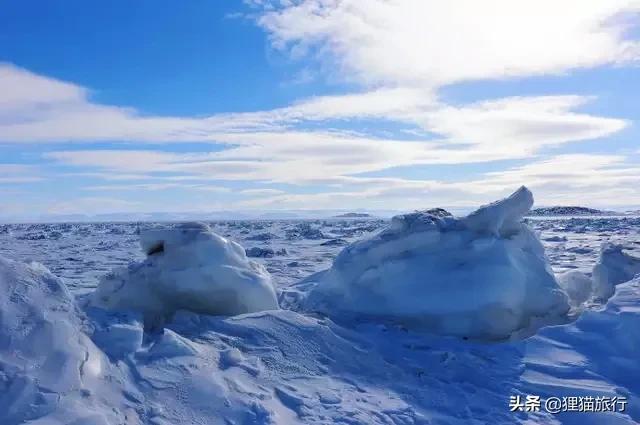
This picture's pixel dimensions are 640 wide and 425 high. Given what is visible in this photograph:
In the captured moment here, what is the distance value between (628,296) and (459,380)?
2.13m

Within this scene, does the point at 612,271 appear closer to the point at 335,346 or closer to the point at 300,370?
the point at 335,346

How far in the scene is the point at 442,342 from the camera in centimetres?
486

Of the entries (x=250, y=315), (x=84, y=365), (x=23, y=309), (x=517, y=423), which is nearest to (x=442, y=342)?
(x=517, y=423)

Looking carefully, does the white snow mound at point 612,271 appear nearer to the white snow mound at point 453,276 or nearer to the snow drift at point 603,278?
the snow drift at point 603,278

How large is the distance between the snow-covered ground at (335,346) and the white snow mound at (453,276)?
0.06ft

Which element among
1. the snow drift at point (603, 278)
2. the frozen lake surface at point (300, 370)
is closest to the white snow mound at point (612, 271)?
the snow drift at point (603, 278)

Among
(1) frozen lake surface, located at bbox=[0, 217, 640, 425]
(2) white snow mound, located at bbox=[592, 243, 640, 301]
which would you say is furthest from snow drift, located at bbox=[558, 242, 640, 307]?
(1) frozen lake surface, located at bbox=[0, 217, 640, 425]

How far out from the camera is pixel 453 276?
5434 millimetres

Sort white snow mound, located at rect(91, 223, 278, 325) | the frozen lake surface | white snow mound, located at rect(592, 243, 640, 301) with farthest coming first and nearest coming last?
white snow mound, located at rect(592, 243, 640, 301) → white snow mound, located at rect(91, 223, 278, 325) → the frozen lake surface

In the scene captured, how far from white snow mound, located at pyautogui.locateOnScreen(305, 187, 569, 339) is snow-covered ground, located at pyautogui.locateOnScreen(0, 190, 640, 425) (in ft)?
0.06

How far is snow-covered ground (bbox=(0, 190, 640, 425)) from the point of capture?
321 cm

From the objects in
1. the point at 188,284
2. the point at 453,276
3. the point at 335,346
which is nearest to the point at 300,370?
the point at 335,346

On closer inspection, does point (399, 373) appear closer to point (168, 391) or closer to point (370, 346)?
point (370, 346)

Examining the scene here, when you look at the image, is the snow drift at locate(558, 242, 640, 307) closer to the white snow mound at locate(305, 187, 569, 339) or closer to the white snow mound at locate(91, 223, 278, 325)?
the white snow mound at locate(305, 187, 569, 339)
